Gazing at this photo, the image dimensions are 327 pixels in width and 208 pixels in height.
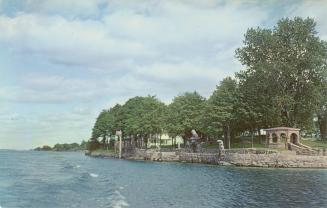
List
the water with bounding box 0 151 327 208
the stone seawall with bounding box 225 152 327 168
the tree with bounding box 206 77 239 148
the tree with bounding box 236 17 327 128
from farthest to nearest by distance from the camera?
the tree with bounding box 206 77 239 148
the tree with bounding box 236 17 327 128
the stone seawall with bounding box 225 152 327 168
the water with bounding box 0 151 327 208

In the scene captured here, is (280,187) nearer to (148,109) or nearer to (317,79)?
(317,79)

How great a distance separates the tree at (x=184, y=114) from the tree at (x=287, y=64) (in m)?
26.2

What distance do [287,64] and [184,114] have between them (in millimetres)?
37751

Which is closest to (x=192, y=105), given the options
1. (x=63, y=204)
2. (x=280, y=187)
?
(x=280, y=187)

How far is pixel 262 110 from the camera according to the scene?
102 m

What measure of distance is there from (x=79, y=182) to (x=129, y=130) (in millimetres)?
94507

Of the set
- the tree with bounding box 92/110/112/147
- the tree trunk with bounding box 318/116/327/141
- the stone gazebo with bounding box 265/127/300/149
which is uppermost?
the tree with bounding box 92/110/112/147

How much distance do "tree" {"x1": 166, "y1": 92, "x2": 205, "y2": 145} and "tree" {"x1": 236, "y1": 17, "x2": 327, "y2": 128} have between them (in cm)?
2624

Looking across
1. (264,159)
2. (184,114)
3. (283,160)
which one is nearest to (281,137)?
(264,159)

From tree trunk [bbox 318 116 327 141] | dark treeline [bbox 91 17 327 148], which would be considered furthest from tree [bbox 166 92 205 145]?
tree trunk [bbox 318 116 327 141]

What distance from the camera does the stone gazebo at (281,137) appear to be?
89562mm

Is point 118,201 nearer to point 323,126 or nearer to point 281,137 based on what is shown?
point 281,137

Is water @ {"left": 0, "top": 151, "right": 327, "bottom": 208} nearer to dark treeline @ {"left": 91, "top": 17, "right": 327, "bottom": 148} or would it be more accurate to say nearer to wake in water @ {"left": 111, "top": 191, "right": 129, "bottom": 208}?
wake in water @ {"left": 111, "top": 191, "right": 129, "bottom": 208}

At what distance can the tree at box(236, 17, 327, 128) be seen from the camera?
301 ft
